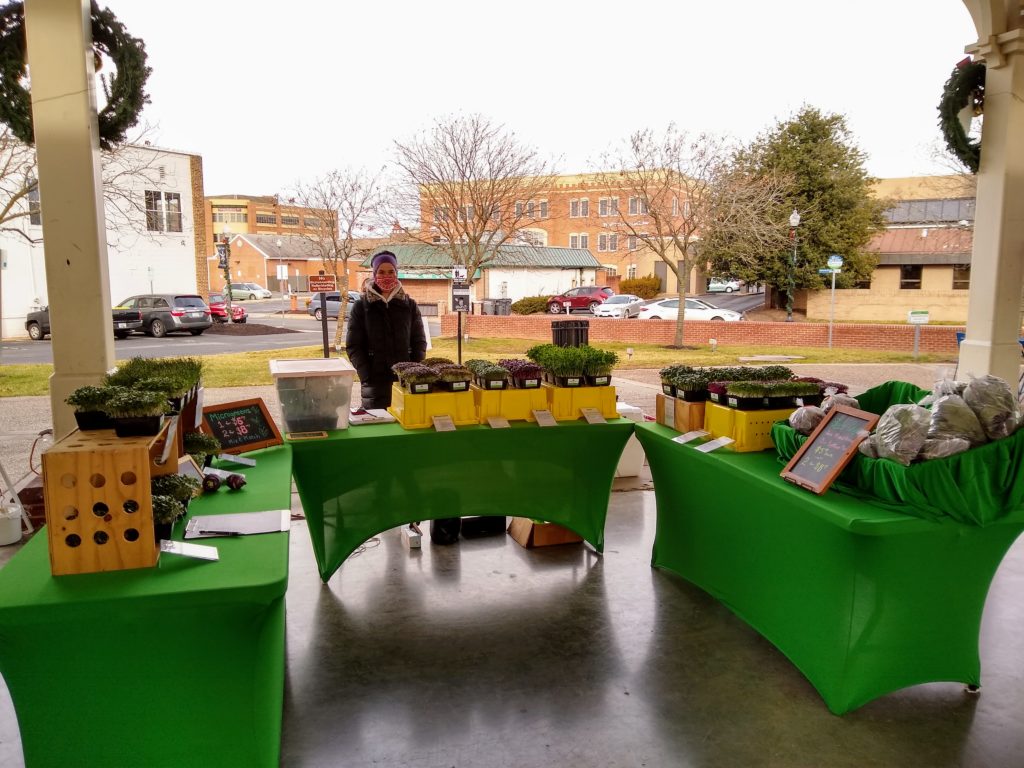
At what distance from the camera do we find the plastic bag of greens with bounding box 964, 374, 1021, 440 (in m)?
2.68

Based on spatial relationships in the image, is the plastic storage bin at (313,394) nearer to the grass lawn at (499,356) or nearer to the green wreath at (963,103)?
the green wreath at (963,103)

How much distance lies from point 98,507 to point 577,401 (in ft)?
8.78

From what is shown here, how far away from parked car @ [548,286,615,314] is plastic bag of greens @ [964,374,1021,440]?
81.5ft

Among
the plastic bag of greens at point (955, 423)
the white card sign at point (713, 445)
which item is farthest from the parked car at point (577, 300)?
the plastic bag of greens at point (955, 423)

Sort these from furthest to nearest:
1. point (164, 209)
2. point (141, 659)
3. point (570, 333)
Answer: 1. point (164, 209)
2. point (570, 333)
3. point (141, 659)

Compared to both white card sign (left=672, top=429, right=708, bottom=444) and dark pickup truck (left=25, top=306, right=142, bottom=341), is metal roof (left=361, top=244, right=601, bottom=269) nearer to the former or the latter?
white card sign (left=672, top=429, right=708, bottom=444)

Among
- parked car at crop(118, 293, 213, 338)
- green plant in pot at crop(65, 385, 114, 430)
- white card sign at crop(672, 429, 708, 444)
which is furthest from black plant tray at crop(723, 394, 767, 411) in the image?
parked car at crop(118, 293, 213, 338)

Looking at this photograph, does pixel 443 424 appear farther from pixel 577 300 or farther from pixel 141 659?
pixel 577 300

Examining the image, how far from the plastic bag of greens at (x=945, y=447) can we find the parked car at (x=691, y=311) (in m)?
19.1

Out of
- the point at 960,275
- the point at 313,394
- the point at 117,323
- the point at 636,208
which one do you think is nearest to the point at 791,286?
the point at 636,208

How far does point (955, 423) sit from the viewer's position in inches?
106

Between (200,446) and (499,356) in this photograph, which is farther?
(499,356)

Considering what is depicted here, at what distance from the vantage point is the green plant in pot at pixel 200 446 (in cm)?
309

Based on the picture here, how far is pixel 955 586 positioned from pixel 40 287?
983 inches
